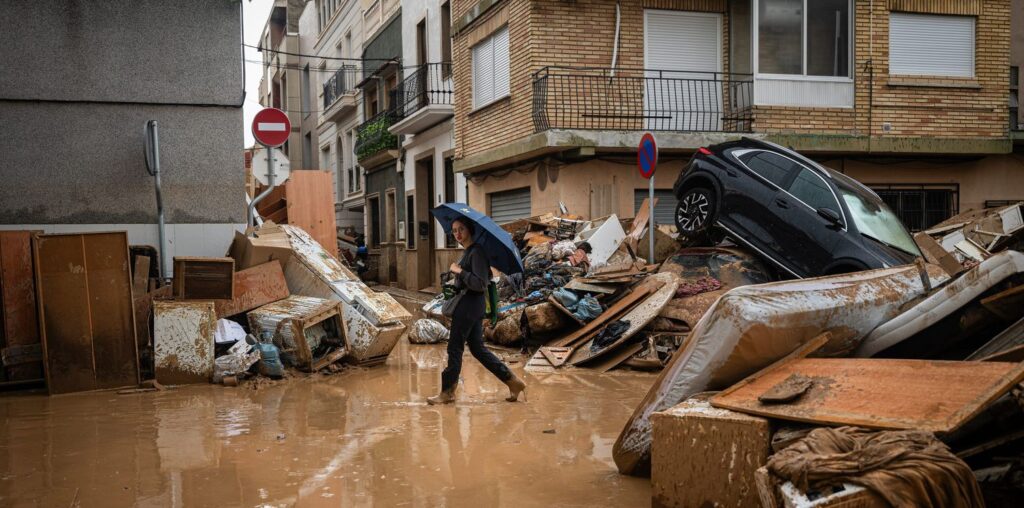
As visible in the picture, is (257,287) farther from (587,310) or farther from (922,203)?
(922,203)

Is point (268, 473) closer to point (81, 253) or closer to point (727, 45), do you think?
point (81, 253)

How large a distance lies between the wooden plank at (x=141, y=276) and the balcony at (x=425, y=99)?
11866 mm

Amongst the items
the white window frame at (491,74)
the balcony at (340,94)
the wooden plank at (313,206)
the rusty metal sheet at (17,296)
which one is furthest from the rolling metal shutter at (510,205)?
the balcony at (340,94)

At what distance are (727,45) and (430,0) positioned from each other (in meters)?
8.67

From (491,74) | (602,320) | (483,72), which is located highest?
(483,72)

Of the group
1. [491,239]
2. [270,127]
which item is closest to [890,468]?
[491,239]

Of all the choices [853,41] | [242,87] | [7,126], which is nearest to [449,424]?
[242,87]

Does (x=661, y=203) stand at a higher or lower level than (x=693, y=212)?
higher

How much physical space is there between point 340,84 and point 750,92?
20.0 meters

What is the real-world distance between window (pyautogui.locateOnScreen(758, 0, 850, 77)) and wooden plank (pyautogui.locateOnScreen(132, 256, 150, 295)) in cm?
1167

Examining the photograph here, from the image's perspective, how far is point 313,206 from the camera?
48.5ft

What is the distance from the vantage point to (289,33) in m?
43.1

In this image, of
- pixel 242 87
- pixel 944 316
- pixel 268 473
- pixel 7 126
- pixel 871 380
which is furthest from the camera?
pixel 242 87

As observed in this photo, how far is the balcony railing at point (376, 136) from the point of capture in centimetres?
2547
